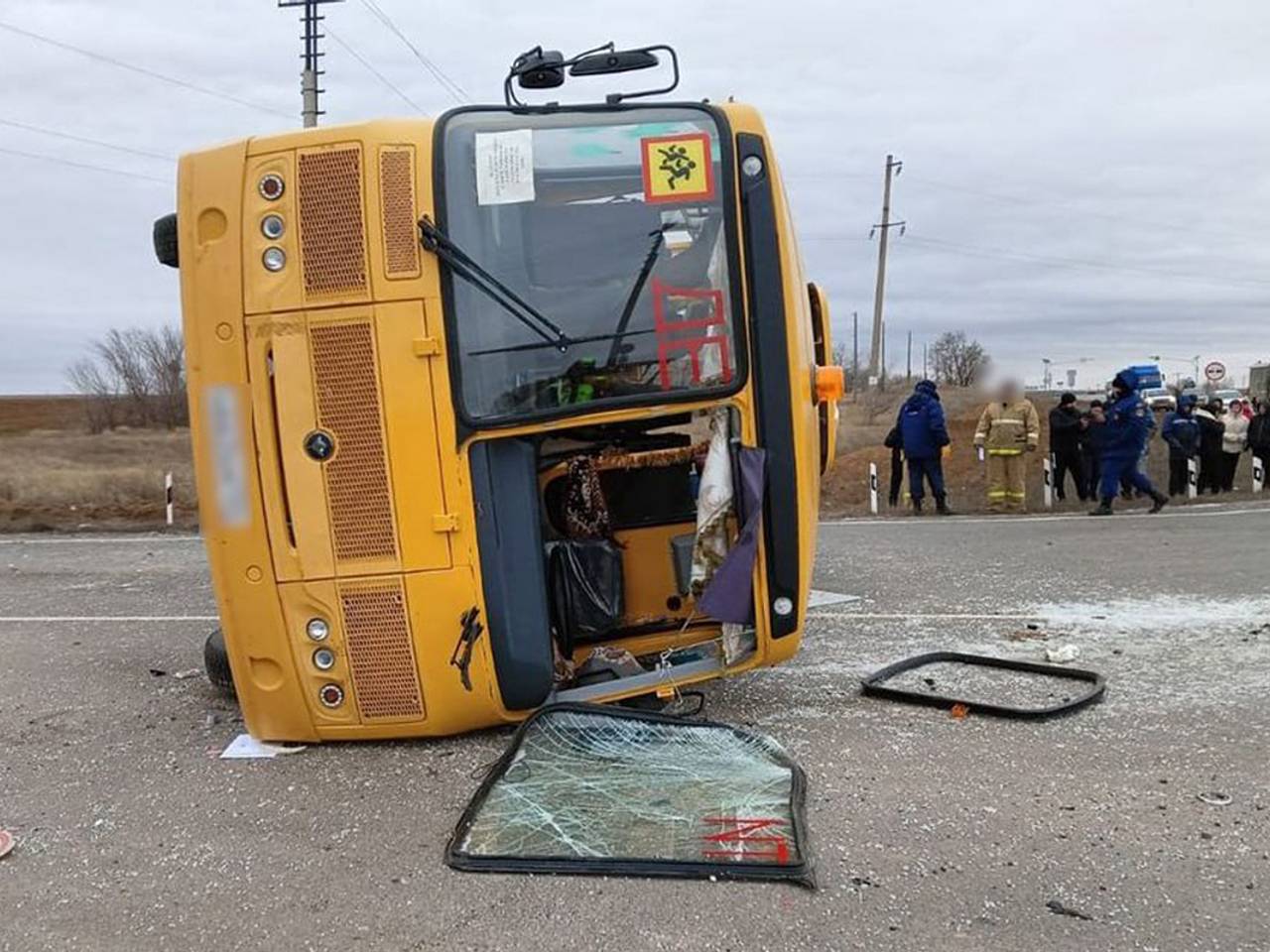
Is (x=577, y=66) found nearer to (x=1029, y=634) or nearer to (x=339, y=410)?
(x=339, y=410)

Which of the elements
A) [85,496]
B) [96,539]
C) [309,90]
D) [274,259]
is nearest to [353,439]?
[274,259]

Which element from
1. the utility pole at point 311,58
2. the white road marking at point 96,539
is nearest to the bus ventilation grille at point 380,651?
the white road marking at point 96,539

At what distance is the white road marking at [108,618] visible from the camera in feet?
23.1

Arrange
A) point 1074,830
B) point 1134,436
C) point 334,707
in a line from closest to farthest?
point 1074,830
point 334,707
point 1134,436

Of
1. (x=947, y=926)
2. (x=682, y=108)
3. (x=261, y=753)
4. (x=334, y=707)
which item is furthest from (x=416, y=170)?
(x=947, y=926)

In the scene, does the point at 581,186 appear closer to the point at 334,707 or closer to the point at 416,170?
the point at 416,170

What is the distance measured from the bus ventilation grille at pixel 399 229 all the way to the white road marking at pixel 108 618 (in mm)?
4280

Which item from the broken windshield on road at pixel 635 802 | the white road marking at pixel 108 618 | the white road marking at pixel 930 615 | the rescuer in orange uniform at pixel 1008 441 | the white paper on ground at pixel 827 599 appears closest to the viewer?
the broken windshield on road at pixel 635 802

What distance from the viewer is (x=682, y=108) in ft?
12.7

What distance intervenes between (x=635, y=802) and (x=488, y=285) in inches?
75.6

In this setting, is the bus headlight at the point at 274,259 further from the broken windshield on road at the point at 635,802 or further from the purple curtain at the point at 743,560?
the broken windshield on road at the point at 635,802

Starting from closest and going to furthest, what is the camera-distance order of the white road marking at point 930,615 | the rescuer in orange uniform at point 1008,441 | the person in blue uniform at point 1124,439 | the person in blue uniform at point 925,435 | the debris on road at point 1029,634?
the debris on road at point 1029,634, the white road marking at point 930,615, the person in blue uniform at point 1124,439, the person in blue uniform at point 925,435, the rescuer in orange uniform at point 1008,441

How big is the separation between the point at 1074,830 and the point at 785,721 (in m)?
1.38

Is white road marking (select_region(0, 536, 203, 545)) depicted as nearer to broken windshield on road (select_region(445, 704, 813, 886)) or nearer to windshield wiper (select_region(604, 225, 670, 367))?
broken windshield on road (select_region(445, 704, 813, 886))
